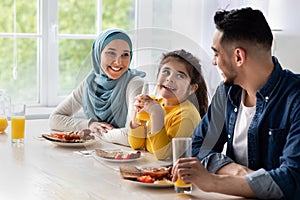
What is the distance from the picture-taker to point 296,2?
323 cm

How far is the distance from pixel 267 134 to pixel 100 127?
3.09ft

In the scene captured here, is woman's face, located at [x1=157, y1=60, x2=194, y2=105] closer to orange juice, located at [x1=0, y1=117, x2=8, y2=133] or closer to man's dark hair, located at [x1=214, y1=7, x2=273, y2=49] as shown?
man's dark hair, located at [x1=214, y1=7, x2=273, y2=49]

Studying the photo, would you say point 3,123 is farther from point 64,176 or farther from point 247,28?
point 247,28

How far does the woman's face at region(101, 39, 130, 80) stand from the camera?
2.48 m

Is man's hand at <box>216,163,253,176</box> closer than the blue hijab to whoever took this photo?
Yes

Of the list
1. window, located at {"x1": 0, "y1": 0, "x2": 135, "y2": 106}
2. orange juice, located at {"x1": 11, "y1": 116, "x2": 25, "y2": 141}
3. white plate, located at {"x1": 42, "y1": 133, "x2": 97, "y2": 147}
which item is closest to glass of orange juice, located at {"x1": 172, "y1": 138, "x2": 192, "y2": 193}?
white plate, located at {"x1": 42, "y1": 133, "x2": 97, "y2": 147}

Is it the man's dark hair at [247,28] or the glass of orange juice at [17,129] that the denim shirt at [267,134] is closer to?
the man's dark hair at [247,28]

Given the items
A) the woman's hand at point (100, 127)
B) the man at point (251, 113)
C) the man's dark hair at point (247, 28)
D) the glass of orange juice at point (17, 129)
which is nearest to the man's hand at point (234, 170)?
the man at point (251, 113)

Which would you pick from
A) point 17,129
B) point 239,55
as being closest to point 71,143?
point 17,129

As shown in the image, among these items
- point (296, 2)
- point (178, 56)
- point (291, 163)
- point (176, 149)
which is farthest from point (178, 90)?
point (296, 2)

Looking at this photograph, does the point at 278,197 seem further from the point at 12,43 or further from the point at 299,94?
the point at 12,43

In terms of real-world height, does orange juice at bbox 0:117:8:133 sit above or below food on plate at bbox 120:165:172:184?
below

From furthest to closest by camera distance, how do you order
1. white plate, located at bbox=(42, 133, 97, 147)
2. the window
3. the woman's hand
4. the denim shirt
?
the window
the woman's hand
white plate, located at bbox=(42, 133, 97, 147)
the denim shirt

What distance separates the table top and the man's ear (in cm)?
43
